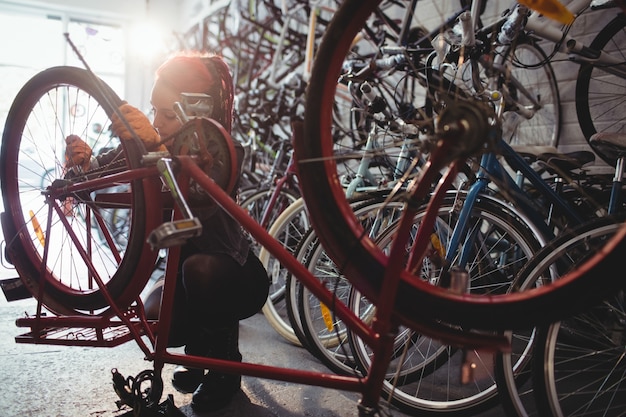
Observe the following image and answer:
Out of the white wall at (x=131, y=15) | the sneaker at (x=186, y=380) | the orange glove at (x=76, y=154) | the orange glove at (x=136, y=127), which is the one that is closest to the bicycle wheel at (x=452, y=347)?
the sneaker at (x=186, y=380)

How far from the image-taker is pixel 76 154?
1.22m

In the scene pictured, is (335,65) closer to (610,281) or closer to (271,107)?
(610,281)

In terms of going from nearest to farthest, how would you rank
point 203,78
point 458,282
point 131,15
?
point 458,282, point 203,78, point 131,15

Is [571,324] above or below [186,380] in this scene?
above

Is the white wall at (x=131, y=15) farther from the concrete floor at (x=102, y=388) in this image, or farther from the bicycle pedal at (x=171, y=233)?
the bicycle pedal at (x=171, y=233)

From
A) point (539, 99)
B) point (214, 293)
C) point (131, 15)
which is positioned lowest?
point (214, 293)

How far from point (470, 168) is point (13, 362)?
1.74 metres

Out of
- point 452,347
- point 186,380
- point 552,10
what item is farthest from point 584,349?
point 186,380

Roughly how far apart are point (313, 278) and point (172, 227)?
30 centimetres

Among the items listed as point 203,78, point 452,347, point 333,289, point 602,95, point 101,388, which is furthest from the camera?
point 602,95

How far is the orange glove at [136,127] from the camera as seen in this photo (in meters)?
1.03

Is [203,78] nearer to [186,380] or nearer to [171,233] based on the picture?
[171,233]

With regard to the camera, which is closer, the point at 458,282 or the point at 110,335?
the point at 458,282

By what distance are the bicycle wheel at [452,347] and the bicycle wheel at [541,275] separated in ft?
0.31
